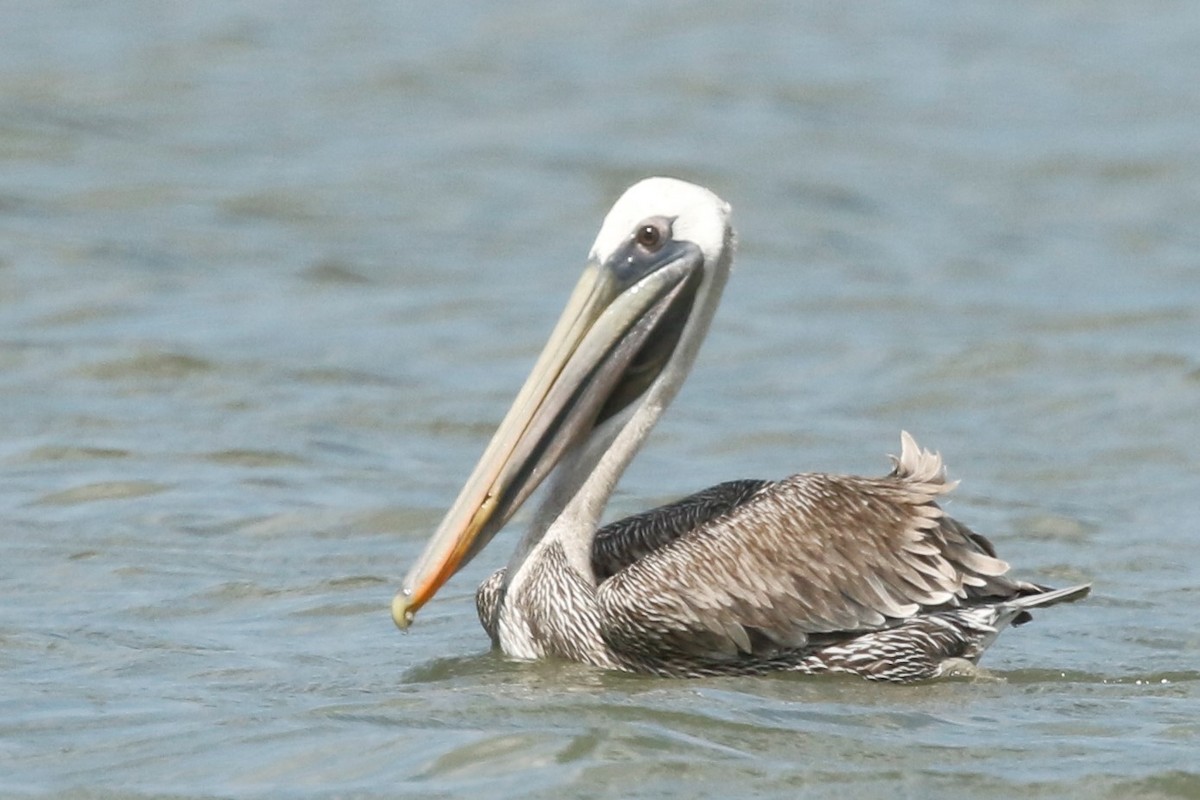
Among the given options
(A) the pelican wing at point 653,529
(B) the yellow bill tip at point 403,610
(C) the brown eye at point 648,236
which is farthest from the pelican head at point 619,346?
(B) the yellow bill tip at point 403,610

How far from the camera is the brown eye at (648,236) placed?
23.7 feet

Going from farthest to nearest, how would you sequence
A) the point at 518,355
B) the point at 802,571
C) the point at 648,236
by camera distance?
the point at 518,355 < the point at 648,236 < the point at 802,571

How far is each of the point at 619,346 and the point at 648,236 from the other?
0.35m

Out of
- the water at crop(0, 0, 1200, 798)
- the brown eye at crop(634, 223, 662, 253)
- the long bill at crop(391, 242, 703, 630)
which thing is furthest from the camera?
the brown eye at crop(634, 223, 662, 253)

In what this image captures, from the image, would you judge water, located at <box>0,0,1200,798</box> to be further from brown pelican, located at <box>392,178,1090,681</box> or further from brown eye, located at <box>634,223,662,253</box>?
brown eye, located at <box>634,223,662,253</box>

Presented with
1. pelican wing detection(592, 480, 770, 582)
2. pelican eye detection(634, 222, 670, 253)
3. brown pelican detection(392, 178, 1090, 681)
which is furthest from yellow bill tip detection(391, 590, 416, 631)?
pelican eye detection(634, 222, 670, 253)

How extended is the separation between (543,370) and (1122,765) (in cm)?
220

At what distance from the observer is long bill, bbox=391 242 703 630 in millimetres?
7035

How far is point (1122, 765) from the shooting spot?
592cm

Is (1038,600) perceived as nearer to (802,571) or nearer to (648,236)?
(802,571)

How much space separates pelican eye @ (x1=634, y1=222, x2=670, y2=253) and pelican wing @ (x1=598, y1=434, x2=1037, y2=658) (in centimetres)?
85

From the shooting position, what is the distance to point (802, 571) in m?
7.09

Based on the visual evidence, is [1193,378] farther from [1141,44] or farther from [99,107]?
[1141,44]

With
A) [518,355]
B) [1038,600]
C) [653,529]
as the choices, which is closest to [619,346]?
[653,529]
